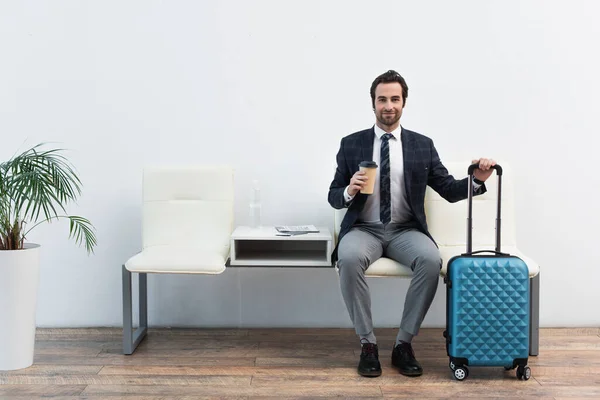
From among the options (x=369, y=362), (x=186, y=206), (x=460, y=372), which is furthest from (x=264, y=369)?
(x=186, y=206)

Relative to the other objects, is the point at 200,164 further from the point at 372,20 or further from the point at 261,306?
the point at 372,20

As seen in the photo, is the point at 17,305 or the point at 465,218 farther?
the point at 465,218

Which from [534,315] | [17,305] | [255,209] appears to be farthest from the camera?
[255,209]

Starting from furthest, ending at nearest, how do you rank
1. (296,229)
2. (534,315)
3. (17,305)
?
(296,229) → (534,315) → (17,305)

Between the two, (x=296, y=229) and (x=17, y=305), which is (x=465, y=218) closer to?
(x=296, y=229)

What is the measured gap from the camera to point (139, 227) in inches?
136

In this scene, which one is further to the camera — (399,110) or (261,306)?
(261,306)

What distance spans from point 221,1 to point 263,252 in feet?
4.61

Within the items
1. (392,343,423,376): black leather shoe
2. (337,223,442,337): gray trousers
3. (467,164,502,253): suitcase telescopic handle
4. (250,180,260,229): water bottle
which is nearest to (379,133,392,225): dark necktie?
(337,223,442,337): gray trousers

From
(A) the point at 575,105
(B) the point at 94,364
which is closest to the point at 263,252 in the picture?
(B) the point at 94,364

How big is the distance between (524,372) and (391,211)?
3.06 ft

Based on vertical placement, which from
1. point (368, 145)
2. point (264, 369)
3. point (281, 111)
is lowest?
point (264, 369)

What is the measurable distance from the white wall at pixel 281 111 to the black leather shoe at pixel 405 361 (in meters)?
0.69

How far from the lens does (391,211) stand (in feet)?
9.69
